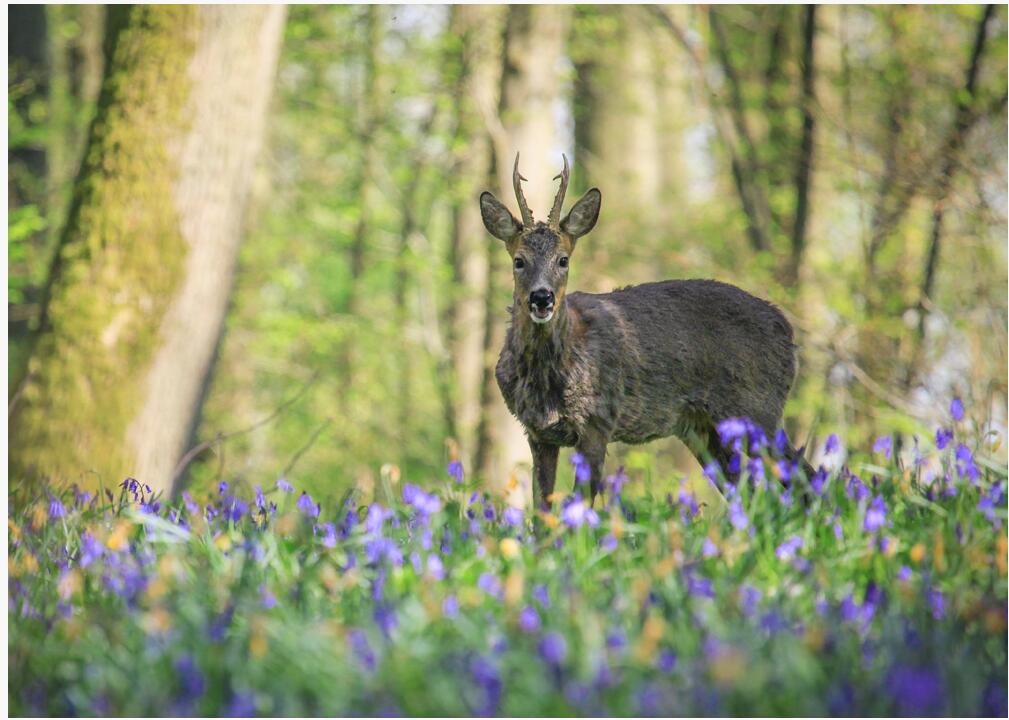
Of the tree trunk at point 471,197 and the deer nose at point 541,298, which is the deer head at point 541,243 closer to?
the deer nose at point 541,298

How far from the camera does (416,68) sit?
1902 centimetres

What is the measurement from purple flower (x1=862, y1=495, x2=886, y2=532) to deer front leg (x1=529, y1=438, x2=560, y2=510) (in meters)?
1.85

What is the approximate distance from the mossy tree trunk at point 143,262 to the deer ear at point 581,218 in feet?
10.7

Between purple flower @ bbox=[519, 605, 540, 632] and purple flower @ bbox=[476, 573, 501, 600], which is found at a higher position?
purple flower @ bbox=[476, 573, 501, 600]

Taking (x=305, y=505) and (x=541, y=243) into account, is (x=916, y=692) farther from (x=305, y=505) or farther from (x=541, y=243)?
(x=541, y=243)

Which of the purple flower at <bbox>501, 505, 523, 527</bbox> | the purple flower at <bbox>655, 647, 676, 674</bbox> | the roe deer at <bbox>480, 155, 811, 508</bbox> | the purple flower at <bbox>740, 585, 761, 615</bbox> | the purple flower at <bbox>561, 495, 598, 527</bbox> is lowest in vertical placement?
the purple flower at <bbox>655, 647, 676, 674</bbox>

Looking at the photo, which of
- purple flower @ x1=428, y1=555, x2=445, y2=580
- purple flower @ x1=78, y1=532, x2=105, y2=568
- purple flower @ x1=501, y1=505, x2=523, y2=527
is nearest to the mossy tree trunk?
purple flower @ x1=78, y1=532, x2=105, y2=568

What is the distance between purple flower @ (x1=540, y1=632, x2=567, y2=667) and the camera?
132 inches

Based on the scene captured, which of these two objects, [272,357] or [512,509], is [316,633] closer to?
[512,509]

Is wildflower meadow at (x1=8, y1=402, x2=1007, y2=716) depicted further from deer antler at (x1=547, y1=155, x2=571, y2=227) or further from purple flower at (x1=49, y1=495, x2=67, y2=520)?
deer antler at (x1=547, y1=155, x2=571, y2=227)

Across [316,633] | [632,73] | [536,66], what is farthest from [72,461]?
[632,73]

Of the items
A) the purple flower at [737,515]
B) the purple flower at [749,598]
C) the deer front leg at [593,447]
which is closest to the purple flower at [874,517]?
the purple flower at [737,515]

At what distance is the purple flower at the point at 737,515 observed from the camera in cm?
447

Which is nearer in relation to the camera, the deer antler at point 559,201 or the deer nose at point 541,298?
the deer antler at point 559,201
